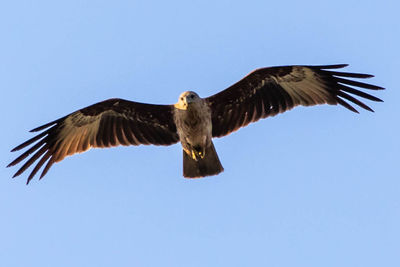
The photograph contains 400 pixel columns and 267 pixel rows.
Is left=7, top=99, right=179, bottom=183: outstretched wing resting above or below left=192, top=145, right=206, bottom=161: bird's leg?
above

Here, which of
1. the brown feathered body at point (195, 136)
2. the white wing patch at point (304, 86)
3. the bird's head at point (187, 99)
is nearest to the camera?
the bird's head at point (187, 99)

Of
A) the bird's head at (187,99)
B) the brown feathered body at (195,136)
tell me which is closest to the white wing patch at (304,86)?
the brown feathered body at (195,136)

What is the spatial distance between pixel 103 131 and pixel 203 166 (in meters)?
1.85

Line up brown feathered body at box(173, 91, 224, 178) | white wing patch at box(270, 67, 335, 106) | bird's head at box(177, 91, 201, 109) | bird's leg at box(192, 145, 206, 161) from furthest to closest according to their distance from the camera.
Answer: white wing patch at box(270, 67, 335, 106) → bird's leg at box(192, 145, 206, 161) → brown feathered body at box(173, 91, 224, 178) → bird's head at box(177, 91, 201, 109)

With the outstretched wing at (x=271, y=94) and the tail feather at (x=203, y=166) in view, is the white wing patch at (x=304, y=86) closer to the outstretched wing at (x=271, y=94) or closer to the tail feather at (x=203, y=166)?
the outstretched wing at (x=271, y=94)

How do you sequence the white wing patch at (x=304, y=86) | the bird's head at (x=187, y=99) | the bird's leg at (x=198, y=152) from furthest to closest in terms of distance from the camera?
the white wing patch at (x=304, y=86)
the bird's leg at (x=198, y=152)
the bird's head at (x=187, y=99)

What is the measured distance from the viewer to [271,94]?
466 inches

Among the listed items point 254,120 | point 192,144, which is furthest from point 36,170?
point 254,120

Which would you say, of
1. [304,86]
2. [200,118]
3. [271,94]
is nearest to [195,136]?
[200,118]

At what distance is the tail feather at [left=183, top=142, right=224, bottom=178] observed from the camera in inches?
463

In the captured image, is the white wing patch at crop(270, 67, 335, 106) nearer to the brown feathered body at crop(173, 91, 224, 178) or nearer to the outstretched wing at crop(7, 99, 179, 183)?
the brown feathered body at crop(173, 91, 224, 178)

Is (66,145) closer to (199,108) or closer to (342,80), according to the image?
(199,108)

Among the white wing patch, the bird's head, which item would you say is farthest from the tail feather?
the white wing patch

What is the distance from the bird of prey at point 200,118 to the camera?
456 inches
